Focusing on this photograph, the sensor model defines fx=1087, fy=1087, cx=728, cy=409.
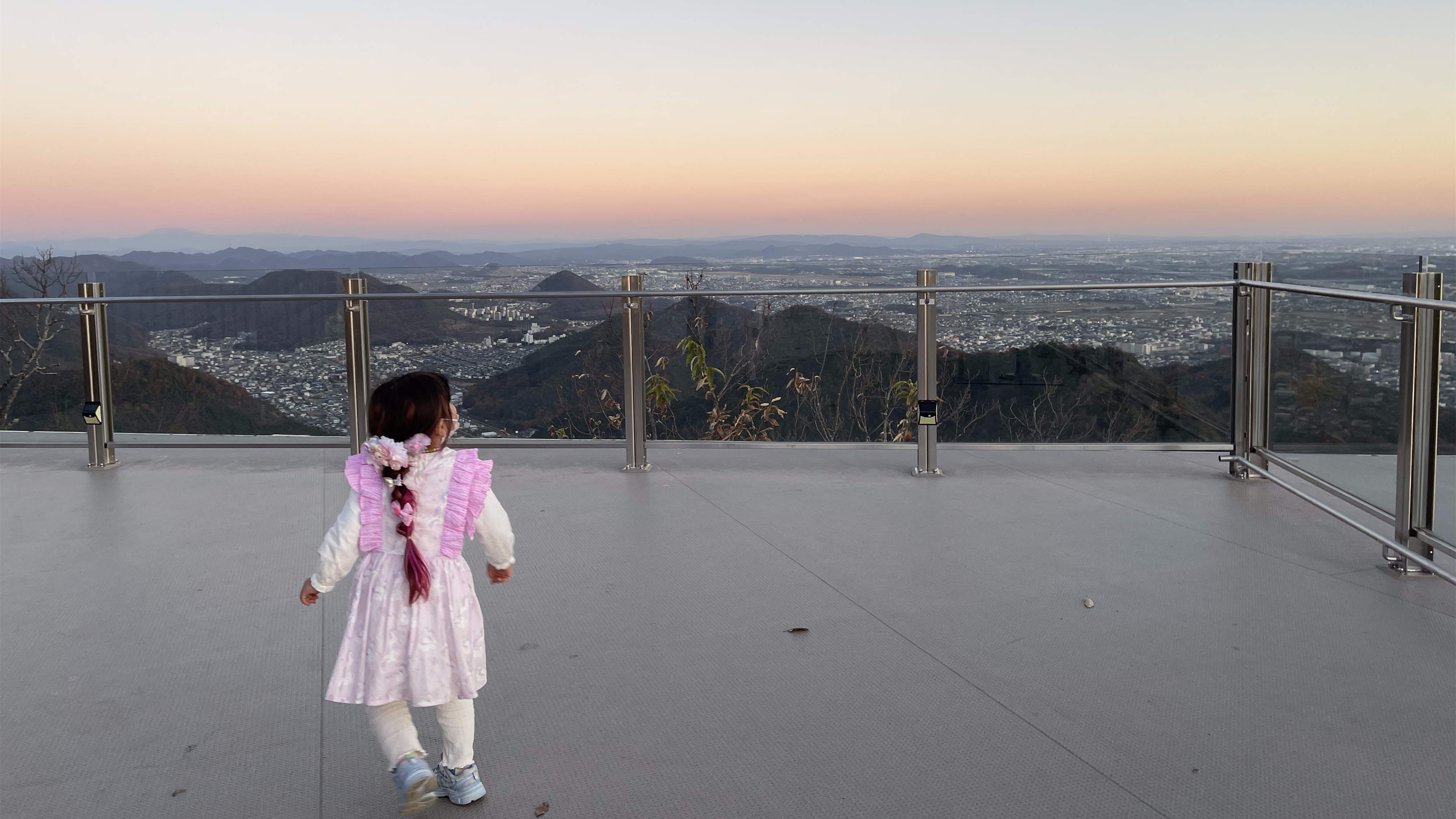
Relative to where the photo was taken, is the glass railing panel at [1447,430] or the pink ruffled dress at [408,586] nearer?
the pink ruffled dress at [408,586]

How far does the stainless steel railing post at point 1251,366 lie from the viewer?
554 centimetres

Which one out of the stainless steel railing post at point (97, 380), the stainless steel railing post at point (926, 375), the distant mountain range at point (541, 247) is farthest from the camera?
the distant mountain range at point (541, 247)

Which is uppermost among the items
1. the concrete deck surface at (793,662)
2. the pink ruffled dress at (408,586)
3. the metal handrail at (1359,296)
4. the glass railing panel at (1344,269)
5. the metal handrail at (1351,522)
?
the glass railing panel at (1344,269)

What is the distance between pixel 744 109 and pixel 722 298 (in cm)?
708

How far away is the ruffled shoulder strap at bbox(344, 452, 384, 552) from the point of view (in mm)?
2309

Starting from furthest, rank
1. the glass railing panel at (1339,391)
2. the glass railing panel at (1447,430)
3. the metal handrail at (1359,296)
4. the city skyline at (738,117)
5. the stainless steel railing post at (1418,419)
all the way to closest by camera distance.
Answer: the city skyline at (738,117)
the glass railing panel at (1339,391)
the stainless steel railing post at (1418,419)
the glass railing panel at (1447,430)
the metal handrail at (1359,296)

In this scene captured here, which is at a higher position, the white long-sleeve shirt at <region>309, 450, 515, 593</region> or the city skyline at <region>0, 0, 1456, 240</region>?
the city skyline at <region>0, 0, 1456, 240</region>

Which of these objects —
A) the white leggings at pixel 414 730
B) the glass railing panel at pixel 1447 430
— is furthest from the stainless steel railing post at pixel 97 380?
the glass railing panel at pixel 1447 430

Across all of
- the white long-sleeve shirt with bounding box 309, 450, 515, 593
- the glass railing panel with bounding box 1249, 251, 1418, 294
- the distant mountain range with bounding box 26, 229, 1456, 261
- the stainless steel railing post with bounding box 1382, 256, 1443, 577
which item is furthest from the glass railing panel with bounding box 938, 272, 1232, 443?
the white long-sleeve shirt with bounding box 309, 450, 515, 593

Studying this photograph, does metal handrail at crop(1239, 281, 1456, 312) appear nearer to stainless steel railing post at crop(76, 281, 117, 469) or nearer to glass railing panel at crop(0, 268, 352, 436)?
glass railing panel at crop(0, 268, 352, 436)

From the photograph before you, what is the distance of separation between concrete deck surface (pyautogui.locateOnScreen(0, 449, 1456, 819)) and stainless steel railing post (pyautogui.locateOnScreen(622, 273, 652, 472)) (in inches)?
32.5

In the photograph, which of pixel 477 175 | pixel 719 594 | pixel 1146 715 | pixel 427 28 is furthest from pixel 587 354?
pixel 477 175

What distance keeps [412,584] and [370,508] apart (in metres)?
0.19

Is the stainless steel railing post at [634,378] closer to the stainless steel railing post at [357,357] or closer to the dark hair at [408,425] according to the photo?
the stainless steel railing post at [357,357]
